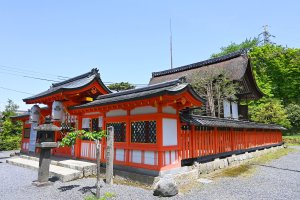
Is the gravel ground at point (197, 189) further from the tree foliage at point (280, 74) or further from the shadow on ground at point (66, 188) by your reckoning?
the tree foliage at point (280, 74)

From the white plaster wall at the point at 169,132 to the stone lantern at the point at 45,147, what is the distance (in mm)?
4235

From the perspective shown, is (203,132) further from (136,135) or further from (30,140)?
(30,140)

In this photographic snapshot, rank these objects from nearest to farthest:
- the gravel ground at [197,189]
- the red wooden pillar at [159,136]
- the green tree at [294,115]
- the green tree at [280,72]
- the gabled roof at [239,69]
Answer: the gravel ground at [197,189]
the red wooden pillar at [159,136]
the gabled roof at [239,69]
the green tree at [294,115]
the green tree at [280,72]

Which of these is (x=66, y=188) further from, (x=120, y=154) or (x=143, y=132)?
(x=143, y=132)

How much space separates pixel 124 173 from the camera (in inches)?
335

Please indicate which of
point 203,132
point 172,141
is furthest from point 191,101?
point 203,132

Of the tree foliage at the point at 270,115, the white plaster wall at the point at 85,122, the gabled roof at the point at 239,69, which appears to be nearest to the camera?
the white plaster wall at the point at 85,122

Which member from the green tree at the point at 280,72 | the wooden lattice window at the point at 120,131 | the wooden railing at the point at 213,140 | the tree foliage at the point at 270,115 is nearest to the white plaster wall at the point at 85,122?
the wooden lattice window at the point at 120,131

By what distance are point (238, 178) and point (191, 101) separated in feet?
12.7

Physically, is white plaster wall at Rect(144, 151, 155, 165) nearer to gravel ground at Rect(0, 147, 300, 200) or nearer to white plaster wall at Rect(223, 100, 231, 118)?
gravel ground at Rect(0, 147, 300, 200)

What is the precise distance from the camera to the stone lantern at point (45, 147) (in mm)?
7980

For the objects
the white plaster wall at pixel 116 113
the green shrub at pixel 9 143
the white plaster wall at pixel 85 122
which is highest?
the white plaster wall at pixel 116 113

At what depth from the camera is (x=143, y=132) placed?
27.3ft

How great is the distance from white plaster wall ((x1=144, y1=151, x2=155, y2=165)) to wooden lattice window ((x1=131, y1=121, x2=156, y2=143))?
16.9 inches
